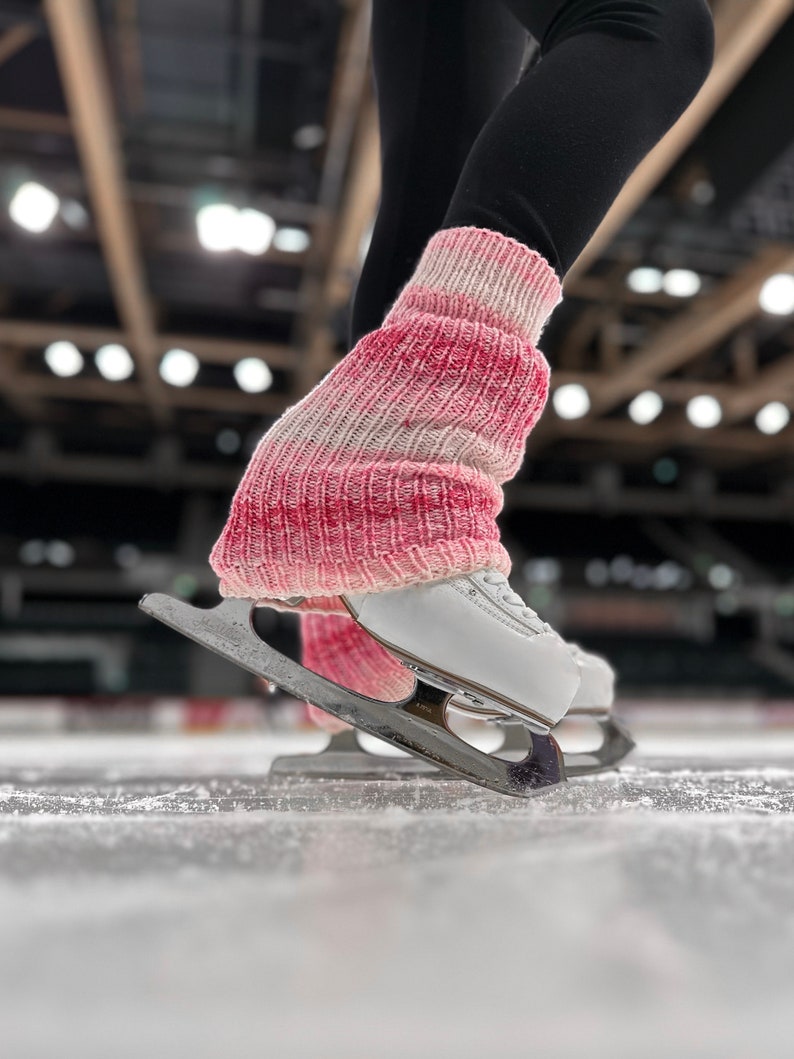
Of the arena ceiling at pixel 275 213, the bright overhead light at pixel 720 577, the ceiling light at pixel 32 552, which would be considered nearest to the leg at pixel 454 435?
the arena ceiling at pixel 275 213

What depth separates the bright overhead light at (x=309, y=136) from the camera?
304 centimetres

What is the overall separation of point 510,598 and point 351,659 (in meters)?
0.19

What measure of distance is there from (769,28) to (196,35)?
185 cm

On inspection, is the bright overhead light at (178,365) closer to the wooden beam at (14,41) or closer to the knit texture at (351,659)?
the wooden beam at (14,41)

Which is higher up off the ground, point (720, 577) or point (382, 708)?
point (720, 577)

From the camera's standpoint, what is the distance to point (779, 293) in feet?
12.2

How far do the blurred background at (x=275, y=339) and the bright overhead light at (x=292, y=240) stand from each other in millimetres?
13

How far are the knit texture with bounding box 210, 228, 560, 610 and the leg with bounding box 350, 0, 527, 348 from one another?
0.60 ft

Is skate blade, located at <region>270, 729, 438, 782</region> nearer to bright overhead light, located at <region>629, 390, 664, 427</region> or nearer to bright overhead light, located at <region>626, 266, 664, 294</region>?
bright overhead light, located at <region>626, 266, 664, 294</region>

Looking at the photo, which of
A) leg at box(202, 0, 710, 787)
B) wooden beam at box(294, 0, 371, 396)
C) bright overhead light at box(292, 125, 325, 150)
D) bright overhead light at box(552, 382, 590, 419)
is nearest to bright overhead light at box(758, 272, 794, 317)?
bright overhead light at box(552, 382, 590, 419)

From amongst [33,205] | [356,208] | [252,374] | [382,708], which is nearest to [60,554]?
[252,374]

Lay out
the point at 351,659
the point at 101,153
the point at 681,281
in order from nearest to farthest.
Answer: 1. the point at 351,659
2. the point at 101,153
3. the point at 681,281

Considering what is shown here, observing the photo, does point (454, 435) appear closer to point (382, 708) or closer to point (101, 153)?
point (382, 708)

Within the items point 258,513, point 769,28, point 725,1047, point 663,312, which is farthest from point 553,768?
point 663,312
